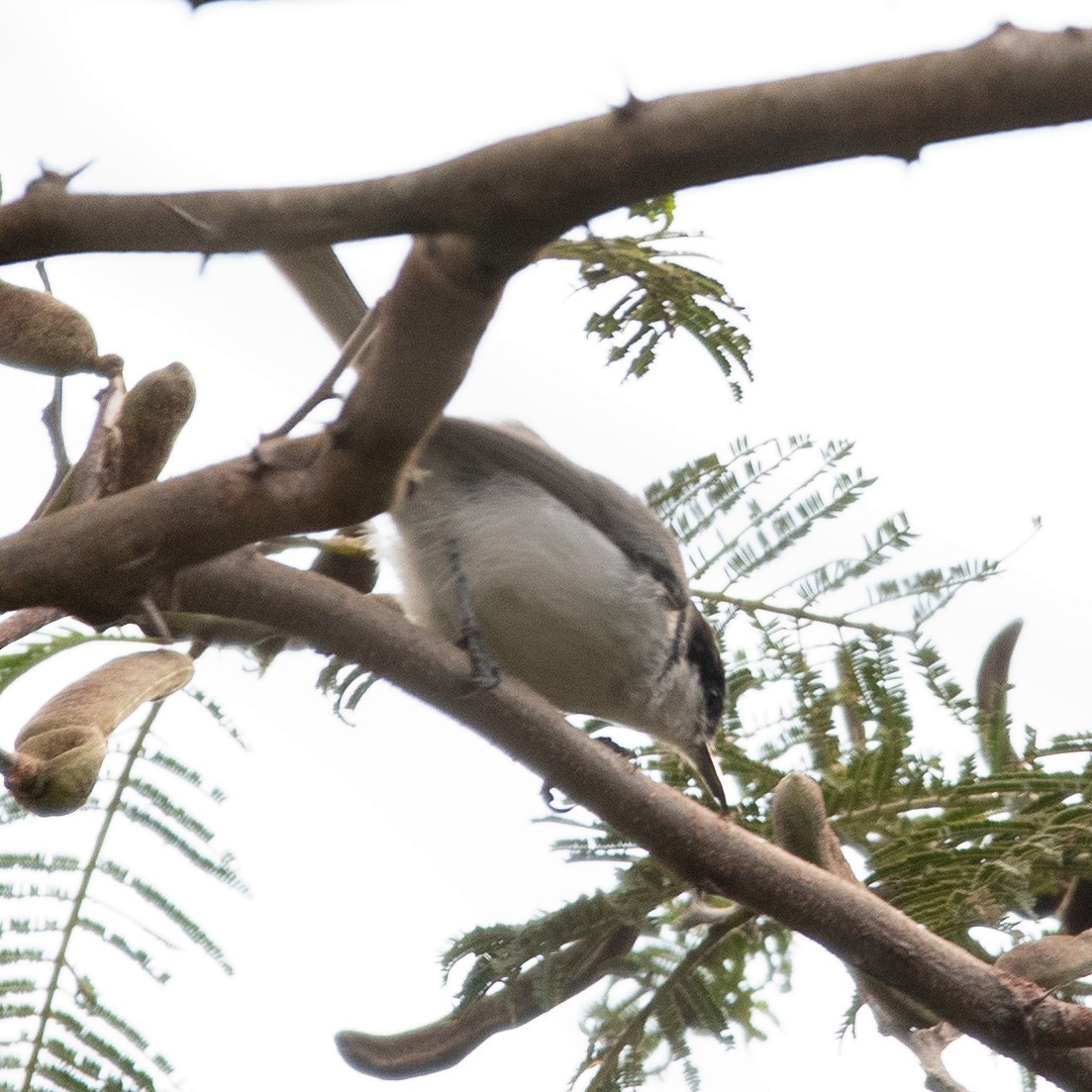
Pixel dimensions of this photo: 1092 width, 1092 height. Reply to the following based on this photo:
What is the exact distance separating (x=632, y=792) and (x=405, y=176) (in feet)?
3.72

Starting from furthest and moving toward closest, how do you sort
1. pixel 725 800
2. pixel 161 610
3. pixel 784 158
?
1. pixel 725 800
2. pixel 161 610
3. pixel 784 158

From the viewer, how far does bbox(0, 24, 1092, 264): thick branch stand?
1.00 metres

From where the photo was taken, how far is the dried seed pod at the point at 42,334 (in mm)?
1727

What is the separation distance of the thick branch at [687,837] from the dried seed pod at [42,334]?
32cm

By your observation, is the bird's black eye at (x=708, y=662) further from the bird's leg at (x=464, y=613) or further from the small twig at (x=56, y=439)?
the small twig at (x=56, y=439)

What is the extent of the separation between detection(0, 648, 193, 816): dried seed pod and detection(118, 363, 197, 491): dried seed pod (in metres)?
0.22

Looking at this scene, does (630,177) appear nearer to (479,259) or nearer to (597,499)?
(479,259)

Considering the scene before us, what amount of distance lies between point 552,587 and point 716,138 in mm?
2242

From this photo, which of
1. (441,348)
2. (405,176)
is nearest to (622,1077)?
(441,348)

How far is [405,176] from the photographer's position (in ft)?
3.49

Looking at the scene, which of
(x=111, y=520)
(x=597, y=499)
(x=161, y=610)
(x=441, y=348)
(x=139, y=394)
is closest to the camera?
(x=441, y=348)

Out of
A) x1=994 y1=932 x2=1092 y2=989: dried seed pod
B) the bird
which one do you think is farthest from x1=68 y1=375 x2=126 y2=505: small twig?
the bird

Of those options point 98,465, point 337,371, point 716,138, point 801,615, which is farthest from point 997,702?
point 716,138

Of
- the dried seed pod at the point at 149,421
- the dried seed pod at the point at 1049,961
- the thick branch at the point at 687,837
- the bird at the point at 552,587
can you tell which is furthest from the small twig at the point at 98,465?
the bird at the point at 552,587
